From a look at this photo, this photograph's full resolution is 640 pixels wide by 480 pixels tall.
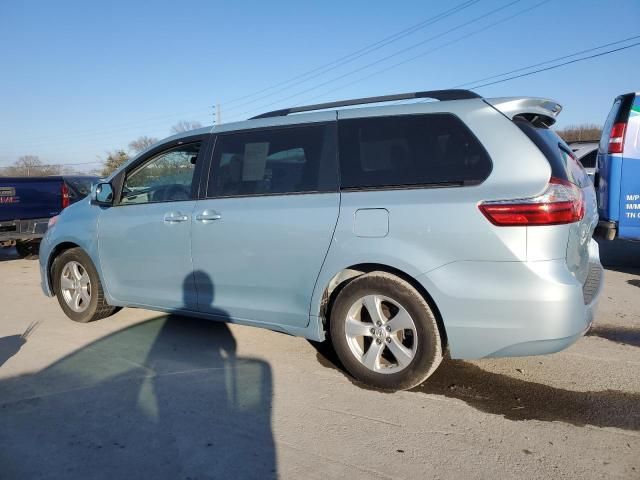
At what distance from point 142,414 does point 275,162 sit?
1938 millimetres

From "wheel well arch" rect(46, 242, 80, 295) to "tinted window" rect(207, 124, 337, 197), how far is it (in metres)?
1.92

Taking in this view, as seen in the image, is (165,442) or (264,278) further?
(264,278)

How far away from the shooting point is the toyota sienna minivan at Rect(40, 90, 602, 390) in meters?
2.86

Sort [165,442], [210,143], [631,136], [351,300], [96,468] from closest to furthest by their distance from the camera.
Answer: [96,468] < [165,442] < [351,300] < [210,143] < [631,136]

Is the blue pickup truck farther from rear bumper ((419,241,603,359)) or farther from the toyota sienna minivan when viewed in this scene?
rear bumper ((419,241,603,359))

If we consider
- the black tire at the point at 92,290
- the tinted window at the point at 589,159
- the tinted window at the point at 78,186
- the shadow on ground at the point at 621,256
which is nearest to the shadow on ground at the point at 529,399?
the black tire at the point at 92,290

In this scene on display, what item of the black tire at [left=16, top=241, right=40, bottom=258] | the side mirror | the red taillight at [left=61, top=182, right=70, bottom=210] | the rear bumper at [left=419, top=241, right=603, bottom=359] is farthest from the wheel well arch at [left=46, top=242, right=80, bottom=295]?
the black tire at [left=16, top=241, right=40, bottom=258]

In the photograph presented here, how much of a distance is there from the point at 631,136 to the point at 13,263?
9.94 metres

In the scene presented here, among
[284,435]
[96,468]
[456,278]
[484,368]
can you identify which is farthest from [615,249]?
[96,468]

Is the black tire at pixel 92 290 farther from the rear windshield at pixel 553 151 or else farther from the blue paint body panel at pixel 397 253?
the rear windshield at pixel 553 151

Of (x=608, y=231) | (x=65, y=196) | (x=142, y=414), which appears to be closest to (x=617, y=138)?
(x=608, y=231)

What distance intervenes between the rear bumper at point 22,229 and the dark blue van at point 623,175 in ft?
28.2

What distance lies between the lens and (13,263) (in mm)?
9070

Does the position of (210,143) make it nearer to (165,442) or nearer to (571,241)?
(165,442)
